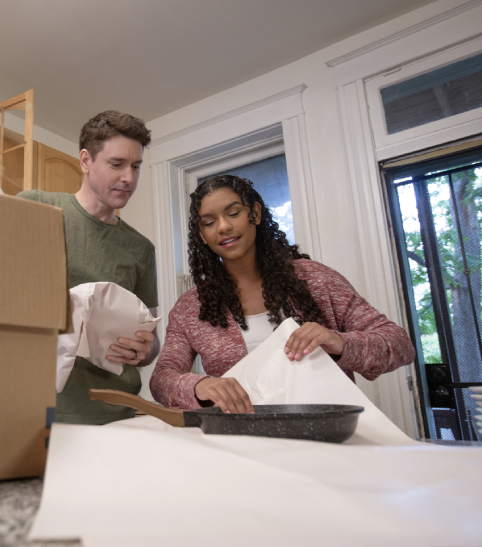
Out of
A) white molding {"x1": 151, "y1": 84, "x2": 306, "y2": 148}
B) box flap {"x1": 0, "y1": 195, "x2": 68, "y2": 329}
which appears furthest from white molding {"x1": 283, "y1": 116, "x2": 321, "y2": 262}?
box flap {"x1": 0, "y1": 195, "x2": 68, "y2": 329}

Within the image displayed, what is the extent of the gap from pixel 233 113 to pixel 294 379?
2.18m

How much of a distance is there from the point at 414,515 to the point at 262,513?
86 millimetres

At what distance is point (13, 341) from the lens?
1.10 ft

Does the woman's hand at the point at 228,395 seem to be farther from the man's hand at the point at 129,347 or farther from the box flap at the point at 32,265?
the box flap at the point at 32,265

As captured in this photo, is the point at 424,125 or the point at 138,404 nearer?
the point at 138,404

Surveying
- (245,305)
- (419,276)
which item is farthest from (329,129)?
(245,305)

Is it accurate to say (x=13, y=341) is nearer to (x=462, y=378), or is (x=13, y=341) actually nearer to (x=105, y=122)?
(x=105, y=122)

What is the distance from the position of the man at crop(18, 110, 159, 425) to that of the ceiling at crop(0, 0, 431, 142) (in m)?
1.05

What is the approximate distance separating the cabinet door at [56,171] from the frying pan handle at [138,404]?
90.9 inches

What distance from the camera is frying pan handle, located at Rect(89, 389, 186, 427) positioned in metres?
0.54

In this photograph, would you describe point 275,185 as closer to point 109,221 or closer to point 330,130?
point 330,130

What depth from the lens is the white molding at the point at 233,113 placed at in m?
2.40

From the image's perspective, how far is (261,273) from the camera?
1377mm

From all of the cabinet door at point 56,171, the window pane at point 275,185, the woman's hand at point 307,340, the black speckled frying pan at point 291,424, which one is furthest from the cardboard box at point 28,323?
the cabinet door at point 56,171
